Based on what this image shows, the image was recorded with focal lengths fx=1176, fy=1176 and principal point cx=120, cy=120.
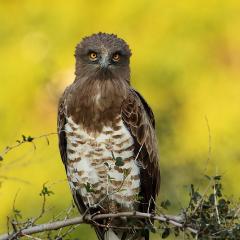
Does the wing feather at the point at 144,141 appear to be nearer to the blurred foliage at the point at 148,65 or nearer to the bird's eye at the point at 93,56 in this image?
the bird's eye at the point at 93,56

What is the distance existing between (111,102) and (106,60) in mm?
276

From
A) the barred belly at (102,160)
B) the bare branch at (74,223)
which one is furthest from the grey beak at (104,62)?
the bare branch at (74,223)

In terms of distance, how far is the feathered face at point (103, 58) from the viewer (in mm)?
6688

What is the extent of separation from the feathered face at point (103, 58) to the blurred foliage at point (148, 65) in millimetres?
2834

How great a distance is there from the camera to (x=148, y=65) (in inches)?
452

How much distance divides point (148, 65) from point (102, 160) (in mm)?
5178

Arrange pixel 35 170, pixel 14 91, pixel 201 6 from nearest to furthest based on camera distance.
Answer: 1. pixel 35 170
2. pixel 14 91
3. pixel 201 6

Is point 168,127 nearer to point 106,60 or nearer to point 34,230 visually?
point 106,60

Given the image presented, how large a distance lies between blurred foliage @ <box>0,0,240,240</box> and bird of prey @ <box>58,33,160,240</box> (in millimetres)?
2895

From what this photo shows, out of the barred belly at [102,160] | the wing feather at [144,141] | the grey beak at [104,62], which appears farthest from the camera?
the grey beak at [104,62]

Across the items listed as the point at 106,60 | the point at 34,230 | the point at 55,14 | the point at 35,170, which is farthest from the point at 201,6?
the point at 34,230

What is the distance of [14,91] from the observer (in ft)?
35.9

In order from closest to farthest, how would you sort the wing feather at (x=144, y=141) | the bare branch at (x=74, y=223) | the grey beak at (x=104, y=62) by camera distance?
1. the bare branch at (x=74, y=223)
2. the wing feather at (x=144, y=141)
3. the grey beak at (x=104, y=62)

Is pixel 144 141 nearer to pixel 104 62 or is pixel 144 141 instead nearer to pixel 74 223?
pixel 104 62
